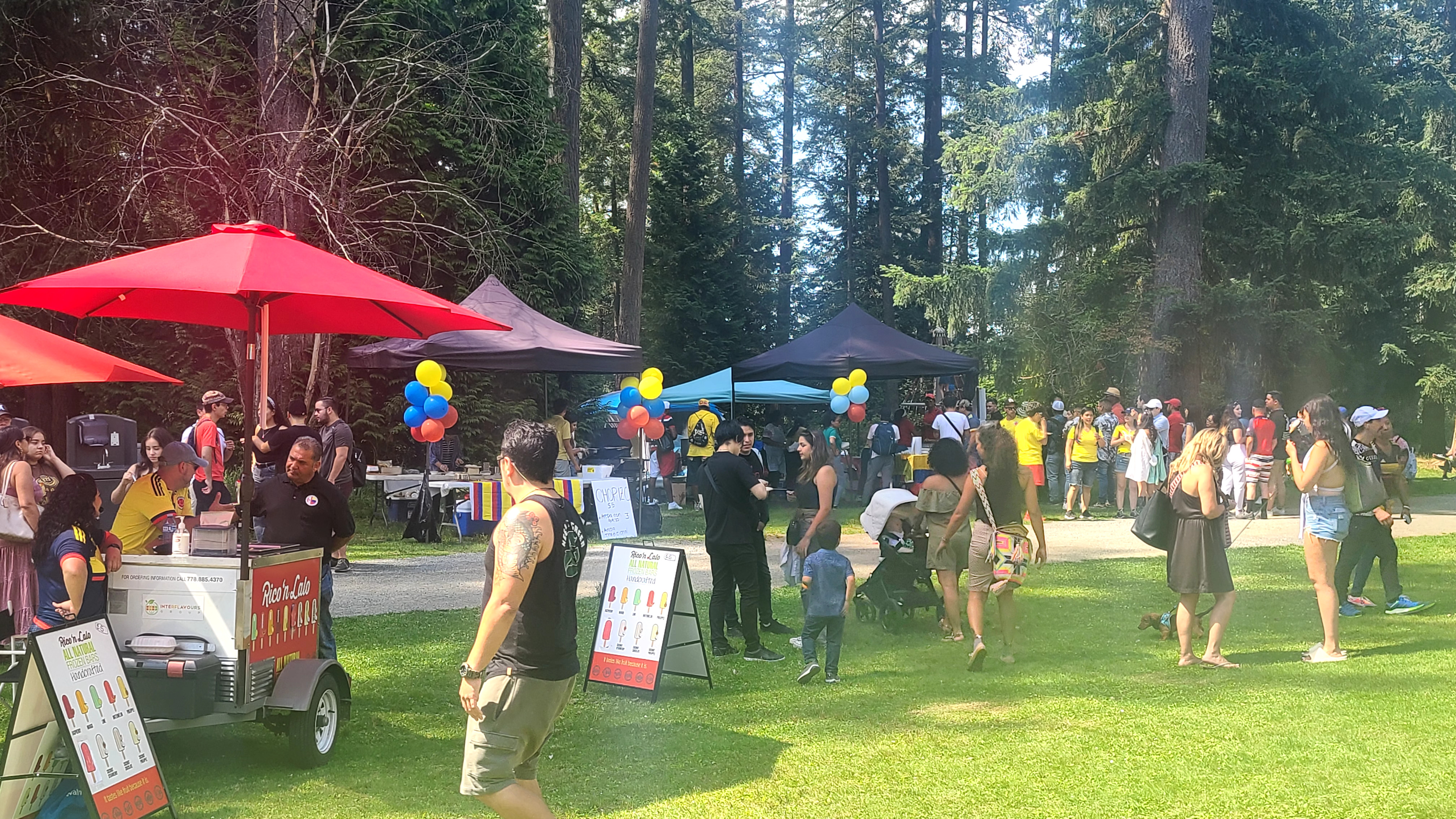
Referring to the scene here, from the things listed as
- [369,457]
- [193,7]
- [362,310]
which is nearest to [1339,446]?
[362,310]

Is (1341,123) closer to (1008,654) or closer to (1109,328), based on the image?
(1109,328)

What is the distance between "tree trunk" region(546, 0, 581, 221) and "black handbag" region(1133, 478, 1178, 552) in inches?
654

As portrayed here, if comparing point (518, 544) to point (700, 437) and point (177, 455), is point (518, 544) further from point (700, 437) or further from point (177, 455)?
point (700, 437)

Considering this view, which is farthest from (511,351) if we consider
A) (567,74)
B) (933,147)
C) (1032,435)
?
(933,147)

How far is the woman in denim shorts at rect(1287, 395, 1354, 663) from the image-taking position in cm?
801

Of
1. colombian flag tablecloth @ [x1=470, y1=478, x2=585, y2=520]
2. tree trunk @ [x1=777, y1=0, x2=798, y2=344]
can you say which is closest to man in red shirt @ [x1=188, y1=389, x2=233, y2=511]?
colombian flag tablecloth @ [x1=470, y1=478, x2=585, y2=520]

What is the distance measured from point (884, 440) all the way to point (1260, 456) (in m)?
5.40

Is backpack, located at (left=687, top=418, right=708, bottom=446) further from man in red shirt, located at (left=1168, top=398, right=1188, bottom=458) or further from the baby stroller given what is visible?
the baby stroller

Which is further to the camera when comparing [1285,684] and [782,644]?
[782,644]

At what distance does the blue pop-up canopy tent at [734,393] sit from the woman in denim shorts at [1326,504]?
12.6 meters

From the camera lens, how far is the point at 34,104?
17234 mm

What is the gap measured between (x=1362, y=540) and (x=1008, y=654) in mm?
3546

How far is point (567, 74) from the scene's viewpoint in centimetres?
2302

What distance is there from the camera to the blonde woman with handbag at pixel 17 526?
672 cm
